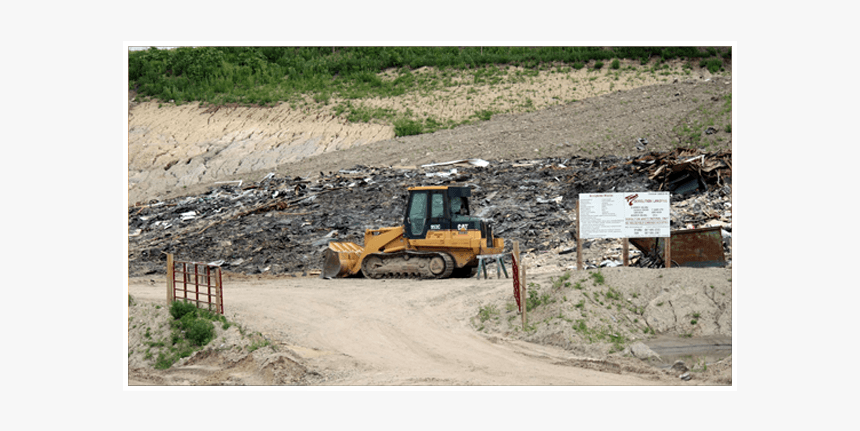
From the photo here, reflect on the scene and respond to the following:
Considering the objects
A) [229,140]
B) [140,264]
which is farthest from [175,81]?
[140,264]

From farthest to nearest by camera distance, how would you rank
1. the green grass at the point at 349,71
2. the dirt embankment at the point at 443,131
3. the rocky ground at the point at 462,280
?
the dirt embankment at the point at 443,131 < the green grass at the point at 349,71 < the rocky ground at the point at 462,280

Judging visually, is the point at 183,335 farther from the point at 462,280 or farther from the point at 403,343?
the point at 462,280

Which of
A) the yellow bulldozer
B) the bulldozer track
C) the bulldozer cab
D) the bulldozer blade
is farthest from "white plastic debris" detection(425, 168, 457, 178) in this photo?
the bulldozer track

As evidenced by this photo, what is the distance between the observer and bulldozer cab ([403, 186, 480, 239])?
18.1m

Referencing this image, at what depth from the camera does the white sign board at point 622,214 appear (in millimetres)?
13438

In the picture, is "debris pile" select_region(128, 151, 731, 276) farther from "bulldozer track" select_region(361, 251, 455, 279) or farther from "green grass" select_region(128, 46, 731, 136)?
"green grass" select_region(128, 46, 731, 136)

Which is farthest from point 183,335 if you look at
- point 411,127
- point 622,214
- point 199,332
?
point 411,127

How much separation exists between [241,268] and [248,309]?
7347 mm

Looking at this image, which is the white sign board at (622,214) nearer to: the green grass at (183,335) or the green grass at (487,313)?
the green grass at (487,313)

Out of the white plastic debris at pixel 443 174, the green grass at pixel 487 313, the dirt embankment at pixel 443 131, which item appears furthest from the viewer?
the dirt embankment at pixel 443 131

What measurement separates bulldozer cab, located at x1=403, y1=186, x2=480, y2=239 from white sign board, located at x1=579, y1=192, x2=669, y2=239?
4.88 metres

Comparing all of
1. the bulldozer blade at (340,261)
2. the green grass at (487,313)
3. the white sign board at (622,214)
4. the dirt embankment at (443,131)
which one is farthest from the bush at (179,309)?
the dirt embankment at (443,131)

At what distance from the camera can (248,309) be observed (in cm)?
1470

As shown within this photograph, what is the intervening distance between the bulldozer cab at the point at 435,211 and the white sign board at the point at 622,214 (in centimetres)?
488
